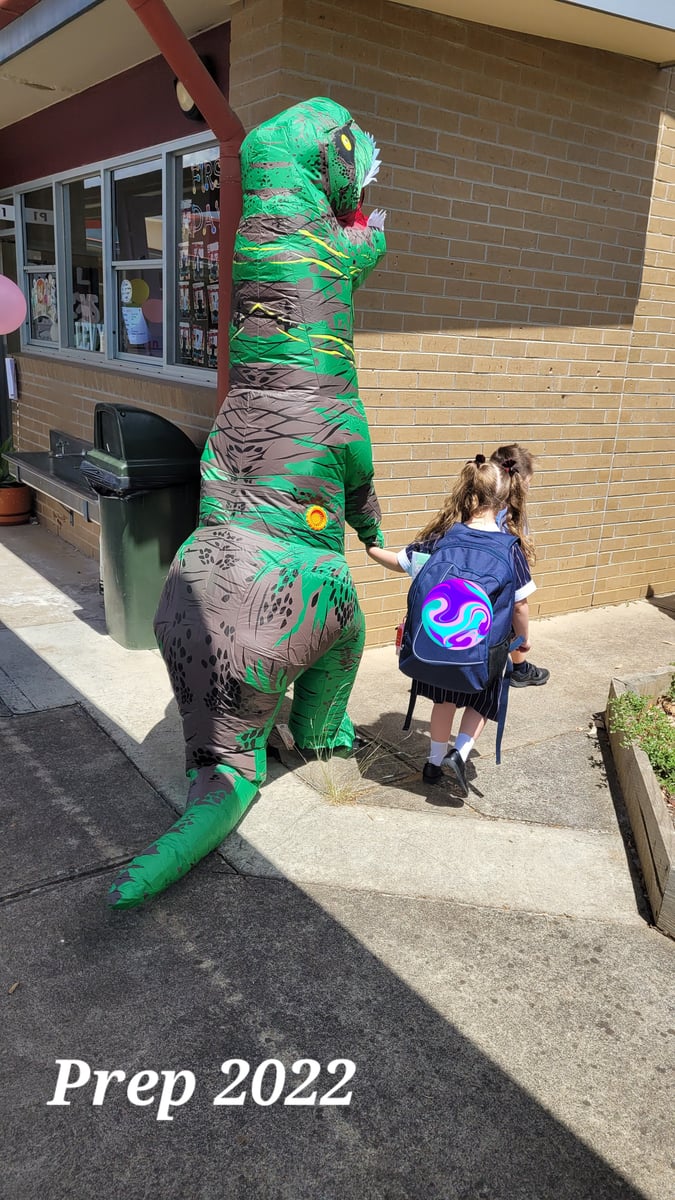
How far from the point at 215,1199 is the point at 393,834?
5.49 feet

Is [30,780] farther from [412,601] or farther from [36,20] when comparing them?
[36,20]

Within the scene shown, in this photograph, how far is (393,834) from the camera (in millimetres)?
3596

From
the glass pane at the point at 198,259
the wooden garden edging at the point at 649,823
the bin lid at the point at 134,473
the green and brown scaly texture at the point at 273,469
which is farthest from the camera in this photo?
the glass pane at the point at 198,259

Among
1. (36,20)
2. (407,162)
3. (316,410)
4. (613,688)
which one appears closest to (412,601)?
(316,410)

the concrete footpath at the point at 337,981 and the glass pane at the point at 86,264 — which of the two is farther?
the glass pane at the point at 86,264

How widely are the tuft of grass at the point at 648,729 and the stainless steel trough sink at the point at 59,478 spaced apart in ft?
10.5

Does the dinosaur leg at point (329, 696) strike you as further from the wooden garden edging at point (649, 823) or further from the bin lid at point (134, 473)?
the bin lid at point (134, 473)

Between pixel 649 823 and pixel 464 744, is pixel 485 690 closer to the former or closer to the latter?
pixel 464 744

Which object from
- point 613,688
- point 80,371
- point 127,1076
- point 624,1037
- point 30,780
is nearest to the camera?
point 127,1076

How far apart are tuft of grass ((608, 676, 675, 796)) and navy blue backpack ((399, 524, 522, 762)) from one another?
34.9 inches

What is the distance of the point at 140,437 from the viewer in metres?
5.03

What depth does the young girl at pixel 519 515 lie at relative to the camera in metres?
3.93

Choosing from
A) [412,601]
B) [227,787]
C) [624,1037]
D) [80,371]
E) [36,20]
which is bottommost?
[624,1037]

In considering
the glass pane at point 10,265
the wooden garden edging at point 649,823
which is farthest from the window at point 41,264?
the wooden garden edging at point 649,823
